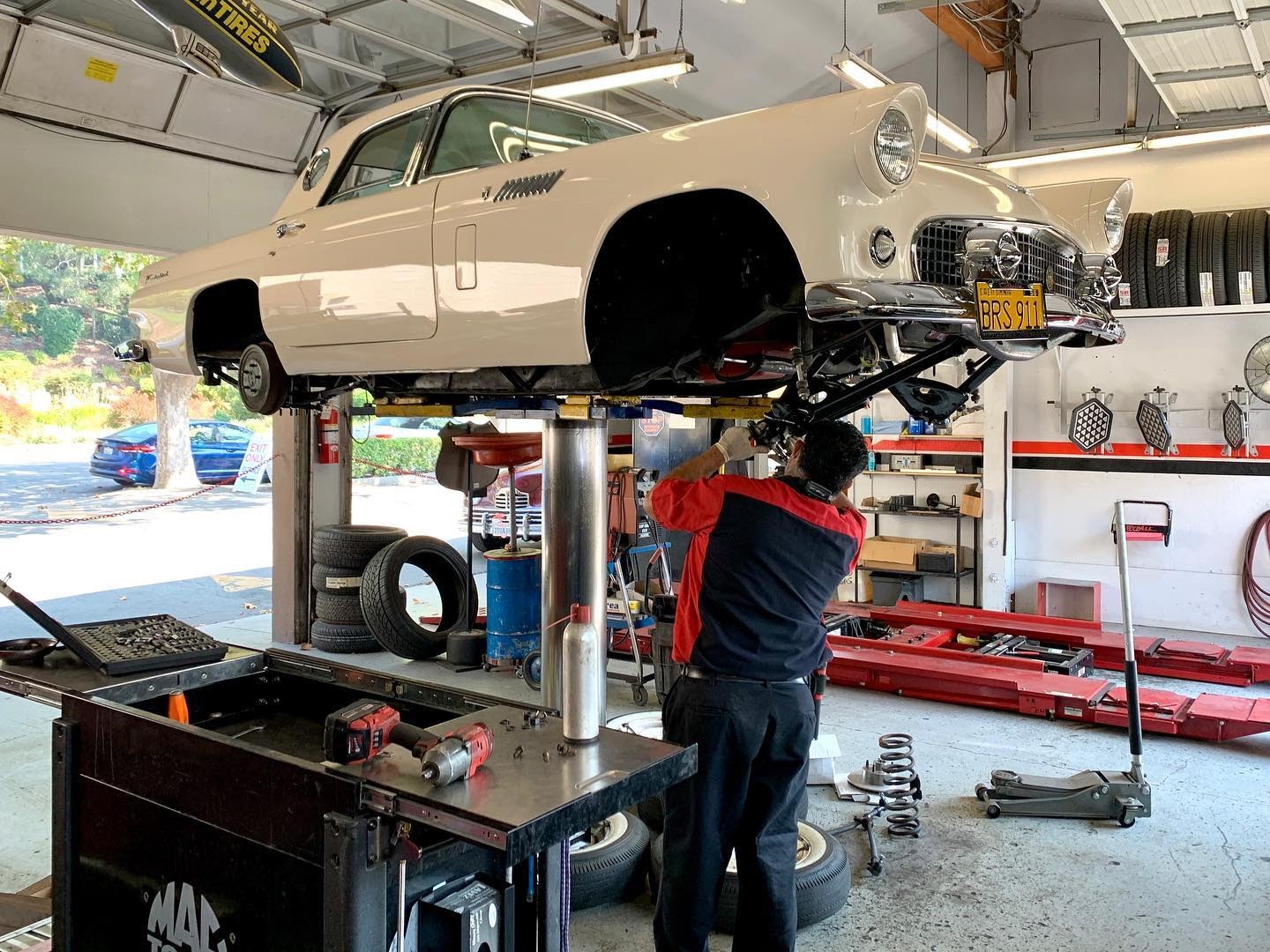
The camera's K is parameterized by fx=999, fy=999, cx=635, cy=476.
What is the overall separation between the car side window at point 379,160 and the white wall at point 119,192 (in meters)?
2.72

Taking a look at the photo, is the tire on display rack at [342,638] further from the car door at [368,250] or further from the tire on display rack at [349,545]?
the car door at [368,250]

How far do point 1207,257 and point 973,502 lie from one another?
2193 mm

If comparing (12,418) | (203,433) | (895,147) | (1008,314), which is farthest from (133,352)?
(203,433)

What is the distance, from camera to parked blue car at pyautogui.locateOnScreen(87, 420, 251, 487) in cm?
1148

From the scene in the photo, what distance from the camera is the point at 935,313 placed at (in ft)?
7.34

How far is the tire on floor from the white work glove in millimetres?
3755

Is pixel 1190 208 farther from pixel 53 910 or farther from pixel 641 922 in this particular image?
pixel 53 910

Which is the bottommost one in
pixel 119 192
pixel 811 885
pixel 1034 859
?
pixel 1034 859

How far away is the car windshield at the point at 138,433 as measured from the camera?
450 inches

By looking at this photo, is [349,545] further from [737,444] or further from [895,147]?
[895,147]

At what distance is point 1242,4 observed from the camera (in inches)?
177

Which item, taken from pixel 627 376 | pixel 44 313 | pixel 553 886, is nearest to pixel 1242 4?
pixel 627 376

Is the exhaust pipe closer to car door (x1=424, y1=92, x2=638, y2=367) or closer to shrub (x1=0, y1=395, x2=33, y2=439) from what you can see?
car door (x1=424, y1=92, x2=638, y2=367)

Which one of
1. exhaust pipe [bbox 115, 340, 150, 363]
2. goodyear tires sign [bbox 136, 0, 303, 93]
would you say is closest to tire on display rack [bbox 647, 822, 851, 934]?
goodyear tires sign [bbox 136, 0, 303, 93]
